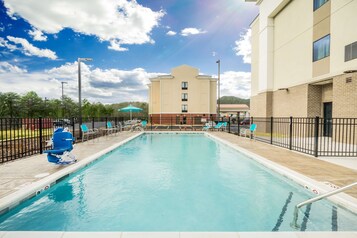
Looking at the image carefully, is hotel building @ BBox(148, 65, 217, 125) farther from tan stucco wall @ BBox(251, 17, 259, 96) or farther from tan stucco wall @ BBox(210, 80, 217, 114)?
tan stucco wall @ BBox(251, 17, 259, 96)

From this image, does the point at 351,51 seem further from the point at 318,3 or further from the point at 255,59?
the point at 255,59

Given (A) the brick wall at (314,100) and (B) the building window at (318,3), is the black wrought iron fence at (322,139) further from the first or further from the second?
(B) the building window at (318,3)

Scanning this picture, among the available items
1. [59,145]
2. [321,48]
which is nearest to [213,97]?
[321,48]

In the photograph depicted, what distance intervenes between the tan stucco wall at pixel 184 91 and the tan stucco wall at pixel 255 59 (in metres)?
17.1

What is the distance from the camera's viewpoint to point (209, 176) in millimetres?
6258

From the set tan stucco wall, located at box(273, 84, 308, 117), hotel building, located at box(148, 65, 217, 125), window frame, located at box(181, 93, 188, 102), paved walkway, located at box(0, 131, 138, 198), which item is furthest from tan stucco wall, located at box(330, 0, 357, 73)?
window frame, located at box(181, 93, 188, 102)

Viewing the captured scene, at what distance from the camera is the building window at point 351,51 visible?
1066 centimetres

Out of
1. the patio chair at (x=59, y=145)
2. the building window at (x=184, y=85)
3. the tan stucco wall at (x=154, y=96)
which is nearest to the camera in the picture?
the patio chair at (x=59, y=145)

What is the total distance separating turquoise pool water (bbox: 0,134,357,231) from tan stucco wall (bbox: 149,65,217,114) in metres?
33.2

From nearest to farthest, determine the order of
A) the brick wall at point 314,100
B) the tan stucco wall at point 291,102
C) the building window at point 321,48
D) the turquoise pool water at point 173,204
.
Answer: the turquoise pool water at point 173,204 < the building window at point 321,48 < the brick wall at point 314,100 < the tan stucco wall at point 291,102

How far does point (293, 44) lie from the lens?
16469 millimetres

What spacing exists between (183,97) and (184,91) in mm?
1255

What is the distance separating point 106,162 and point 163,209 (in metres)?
4.66

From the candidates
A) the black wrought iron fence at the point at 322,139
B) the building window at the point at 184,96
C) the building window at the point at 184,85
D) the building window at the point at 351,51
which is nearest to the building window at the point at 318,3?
the building window at the point at 351,51
